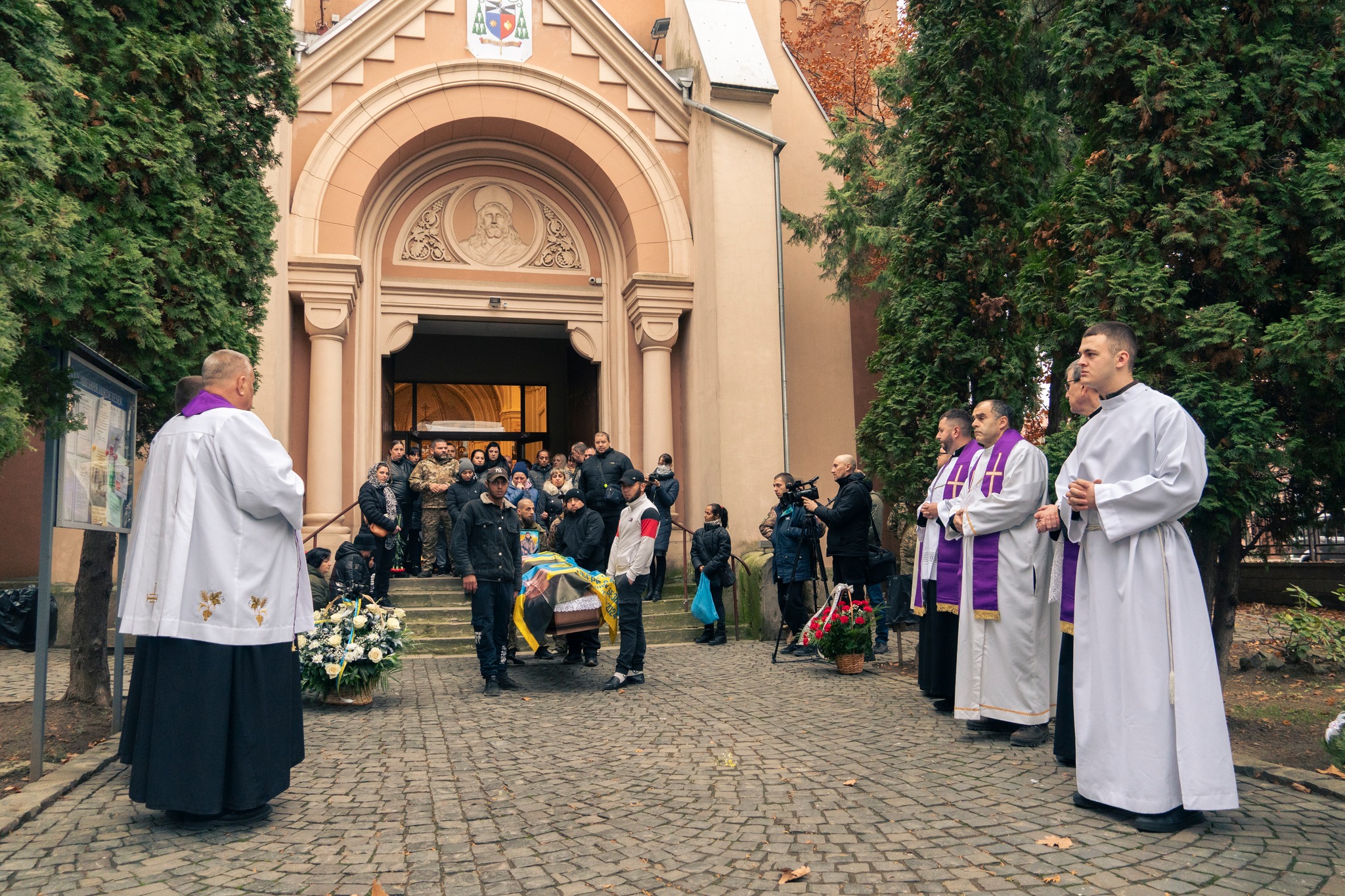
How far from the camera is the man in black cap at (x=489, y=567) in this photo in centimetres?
817

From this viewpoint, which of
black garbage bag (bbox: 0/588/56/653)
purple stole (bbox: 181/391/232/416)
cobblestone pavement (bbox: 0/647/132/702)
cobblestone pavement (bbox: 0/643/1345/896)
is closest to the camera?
cobblestone pavement (bbox: 0/643/1345/896)

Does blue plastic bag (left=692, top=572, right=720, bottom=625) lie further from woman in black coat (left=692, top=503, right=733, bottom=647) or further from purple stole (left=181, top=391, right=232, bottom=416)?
purple stole (left=181, top=391, right=232, bottom=416)

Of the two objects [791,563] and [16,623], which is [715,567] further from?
[16,623]

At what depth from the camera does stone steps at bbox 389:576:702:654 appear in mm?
10711

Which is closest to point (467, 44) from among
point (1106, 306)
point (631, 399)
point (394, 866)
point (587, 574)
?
point (631, 399)

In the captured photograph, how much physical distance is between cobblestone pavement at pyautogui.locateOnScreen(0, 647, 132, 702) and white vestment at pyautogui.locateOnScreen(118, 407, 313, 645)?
2835 mm

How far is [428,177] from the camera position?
15.1 m

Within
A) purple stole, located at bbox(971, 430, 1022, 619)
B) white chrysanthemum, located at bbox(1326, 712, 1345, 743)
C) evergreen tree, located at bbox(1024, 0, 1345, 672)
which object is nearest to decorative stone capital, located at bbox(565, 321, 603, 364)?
evergreen tree, located at bbox(1024, 0, 1345, 672)

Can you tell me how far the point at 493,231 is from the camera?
50.7ft

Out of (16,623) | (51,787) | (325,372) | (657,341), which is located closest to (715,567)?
(657,341)

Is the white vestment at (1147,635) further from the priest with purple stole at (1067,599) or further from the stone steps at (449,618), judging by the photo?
the stone steps at (449,618)

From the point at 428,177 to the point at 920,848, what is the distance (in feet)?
44.4


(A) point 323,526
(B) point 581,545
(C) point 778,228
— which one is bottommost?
(B) point 581,545

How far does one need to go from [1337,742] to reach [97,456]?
6858 mm
